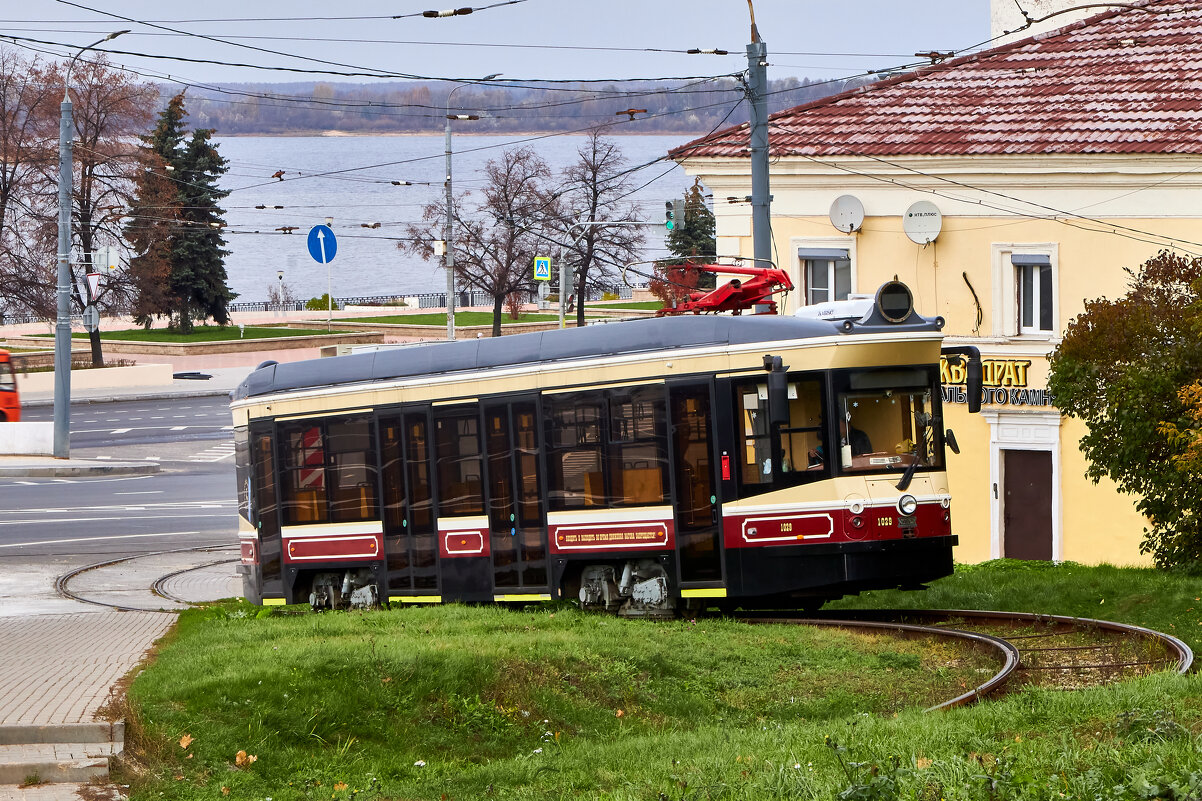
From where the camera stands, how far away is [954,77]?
92.1ft

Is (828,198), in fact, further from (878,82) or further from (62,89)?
(62,89)

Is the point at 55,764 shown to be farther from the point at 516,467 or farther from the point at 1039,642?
the point at 1039,642

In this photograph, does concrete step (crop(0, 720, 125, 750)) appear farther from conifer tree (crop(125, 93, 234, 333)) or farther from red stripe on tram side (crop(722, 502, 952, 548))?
conifer tree (crop(125, 93, 234, 333))

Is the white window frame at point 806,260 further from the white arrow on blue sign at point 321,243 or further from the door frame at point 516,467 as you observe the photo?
the white arrow on blue sign at point 321,243

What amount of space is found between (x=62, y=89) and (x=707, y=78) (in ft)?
157

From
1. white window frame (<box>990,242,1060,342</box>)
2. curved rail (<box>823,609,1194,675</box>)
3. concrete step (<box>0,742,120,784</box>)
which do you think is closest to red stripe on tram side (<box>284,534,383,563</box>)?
curved rail (<box>823,609,1194,675</box>)

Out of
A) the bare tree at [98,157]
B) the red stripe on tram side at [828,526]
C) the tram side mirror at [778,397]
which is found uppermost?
the bare tree at [98,157]

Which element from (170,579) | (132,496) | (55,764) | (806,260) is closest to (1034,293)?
(806,260)

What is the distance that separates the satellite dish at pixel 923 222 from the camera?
25.0m

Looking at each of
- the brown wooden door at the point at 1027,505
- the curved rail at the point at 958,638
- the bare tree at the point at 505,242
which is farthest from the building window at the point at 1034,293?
the bare tree at the point at 505,242

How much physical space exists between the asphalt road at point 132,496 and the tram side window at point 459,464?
420 inches

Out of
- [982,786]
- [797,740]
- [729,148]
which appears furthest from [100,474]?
[982,786]

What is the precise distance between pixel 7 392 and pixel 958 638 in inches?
1467

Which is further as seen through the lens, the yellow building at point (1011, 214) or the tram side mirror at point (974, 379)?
the yellow building at point (1011, 214)
